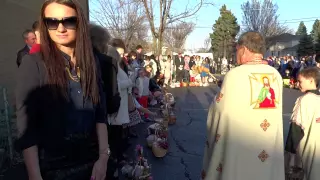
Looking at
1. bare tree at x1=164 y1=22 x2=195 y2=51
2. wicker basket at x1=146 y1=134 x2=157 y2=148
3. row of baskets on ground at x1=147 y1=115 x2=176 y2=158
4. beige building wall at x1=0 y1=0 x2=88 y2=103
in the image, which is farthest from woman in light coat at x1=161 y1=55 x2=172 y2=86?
bare tree at x1=164 y1=22 x2=195 y2=51

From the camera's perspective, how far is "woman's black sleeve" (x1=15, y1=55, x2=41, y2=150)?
1.71 m

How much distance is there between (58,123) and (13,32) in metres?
6.04

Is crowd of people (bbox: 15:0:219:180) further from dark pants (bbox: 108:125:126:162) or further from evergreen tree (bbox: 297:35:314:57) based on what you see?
evergreen tree (bbox: 297:35:314:57)

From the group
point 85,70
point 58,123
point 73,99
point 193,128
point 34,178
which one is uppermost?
point 85,70

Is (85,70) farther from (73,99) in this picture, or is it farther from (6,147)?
(6,147)

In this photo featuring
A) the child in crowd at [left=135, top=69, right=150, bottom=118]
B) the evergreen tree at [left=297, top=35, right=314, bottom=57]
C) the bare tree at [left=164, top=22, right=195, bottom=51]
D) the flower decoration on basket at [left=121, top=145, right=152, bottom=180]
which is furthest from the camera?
the bare tree at [left=164, top=22, right=195, bottom=51]

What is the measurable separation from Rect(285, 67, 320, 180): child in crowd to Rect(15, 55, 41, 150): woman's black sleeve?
2.74m

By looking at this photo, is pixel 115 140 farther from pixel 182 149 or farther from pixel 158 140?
pixel 182 149

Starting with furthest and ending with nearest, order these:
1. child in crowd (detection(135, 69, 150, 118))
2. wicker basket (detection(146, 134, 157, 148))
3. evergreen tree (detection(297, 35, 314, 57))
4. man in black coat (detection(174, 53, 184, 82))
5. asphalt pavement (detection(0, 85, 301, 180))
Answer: evergreen tree (detection(297, 35, 314, 57))
man in black coat (detection(174, 53, 184, 82))
child in crowd (detection(135, 69, 150, 118))
wicker basket (detection(146, 134, 157, 148))
asphalt pavement (detection(0, 85, 301, 180))

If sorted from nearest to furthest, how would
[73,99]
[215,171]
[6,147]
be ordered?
[73,99]
[215,171]
[6,147]

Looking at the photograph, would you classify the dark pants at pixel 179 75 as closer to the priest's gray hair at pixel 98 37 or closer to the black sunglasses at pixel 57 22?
the priest's gray hair at pixel 98 37

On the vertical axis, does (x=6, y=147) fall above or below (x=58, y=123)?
below

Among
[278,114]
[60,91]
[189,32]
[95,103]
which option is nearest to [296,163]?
[278,114]

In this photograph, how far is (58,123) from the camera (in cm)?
176
